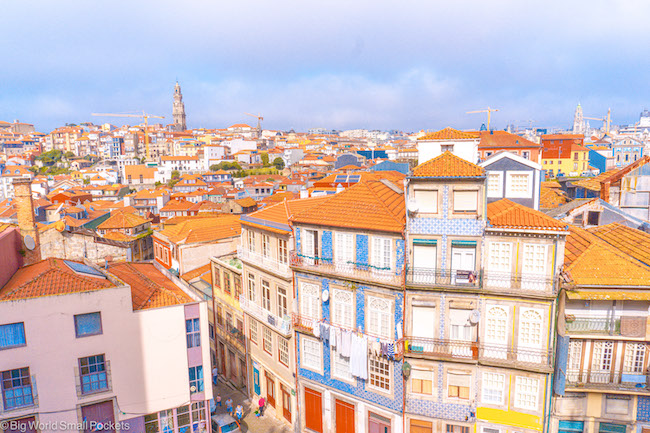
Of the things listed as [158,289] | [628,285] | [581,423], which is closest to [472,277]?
[628,285]

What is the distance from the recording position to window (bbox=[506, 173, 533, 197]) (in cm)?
2653

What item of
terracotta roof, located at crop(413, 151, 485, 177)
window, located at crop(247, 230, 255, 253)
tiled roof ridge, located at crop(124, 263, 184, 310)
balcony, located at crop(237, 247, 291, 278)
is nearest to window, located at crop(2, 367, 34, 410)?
tiled roof ridge, located at crop(124, 263, 184, 310)

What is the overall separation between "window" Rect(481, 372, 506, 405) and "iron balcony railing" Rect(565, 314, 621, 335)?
4.05 m

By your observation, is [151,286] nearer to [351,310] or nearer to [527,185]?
[351,310]

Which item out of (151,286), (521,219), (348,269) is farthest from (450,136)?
(151,286)

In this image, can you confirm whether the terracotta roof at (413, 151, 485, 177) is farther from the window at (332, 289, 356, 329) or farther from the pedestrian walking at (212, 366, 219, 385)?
the pedestrian walking at (212, 366, 219, 385)

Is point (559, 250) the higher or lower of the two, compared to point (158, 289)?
higher

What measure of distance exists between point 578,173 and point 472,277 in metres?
87.1

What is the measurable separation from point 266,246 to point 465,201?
13.2 metres

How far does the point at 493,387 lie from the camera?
20750 mm

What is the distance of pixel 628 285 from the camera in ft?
61.8

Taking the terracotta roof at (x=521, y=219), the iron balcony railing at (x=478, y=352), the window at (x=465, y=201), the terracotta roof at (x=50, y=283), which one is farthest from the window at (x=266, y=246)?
the terracotta roof at (x=521, y=219)

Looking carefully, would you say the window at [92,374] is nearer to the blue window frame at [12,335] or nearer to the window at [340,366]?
the blue window frame at [12,335]

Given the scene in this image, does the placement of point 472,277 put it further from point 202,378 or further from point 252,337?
point 252,337
